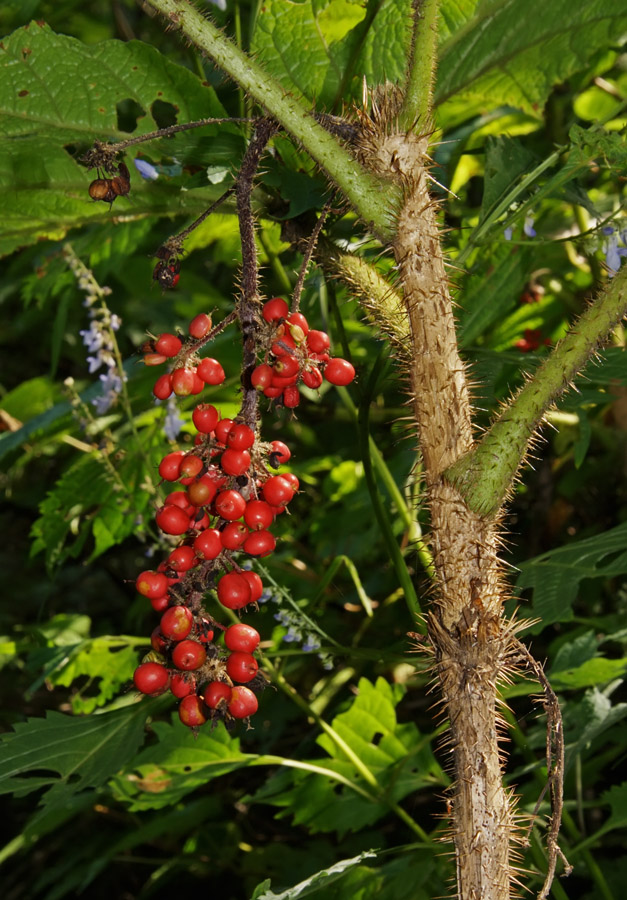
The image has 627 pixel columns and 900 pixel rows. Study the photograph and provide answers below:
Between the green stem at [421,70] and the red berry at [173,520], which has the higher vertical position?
the green stem at [421,70]

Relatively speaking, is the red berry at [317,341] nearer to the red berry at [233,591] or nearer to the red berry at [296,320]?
the red berry at [296,320]

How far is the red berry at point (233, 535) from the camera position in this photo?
0.71 meters

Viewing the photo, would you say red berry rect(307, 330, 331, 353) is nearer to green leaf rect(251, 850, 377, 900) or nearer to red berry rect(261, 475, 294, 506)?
red berry rect(261, 475, 294, 506)

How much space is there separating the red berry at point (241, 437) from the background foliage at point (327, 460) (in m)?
0.20

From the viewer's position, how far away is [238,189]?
67 centimetres

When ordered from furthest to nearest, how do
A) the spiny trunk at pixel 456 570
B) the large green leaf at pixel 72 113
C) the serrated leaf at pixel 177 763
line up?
the serrated leaf at pixel 177 763
the large green leaf at pixel 72 113
the spiny trunk at pixel 456 570

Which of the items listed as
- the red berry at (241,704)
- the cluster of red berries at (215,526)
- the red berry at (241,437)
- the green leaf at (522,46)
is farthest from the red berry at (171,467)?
the green leaf at (522,46)

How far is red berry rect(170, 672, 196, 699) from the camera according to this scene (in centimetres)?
72

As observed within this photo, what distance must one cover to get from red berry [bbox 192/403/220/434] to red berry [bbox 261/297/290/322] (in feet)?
0.33

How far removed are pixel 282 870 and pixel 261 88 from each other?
1843 mm

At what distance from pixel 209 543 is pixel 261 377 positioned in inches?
5.8

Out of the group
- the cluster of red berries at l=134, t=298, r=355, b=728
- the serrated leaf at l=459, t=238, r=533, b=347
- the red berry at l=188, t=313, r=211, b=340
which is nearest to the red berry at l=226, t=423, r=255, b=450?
the cluster of red berries at l=134, t=298, r=355, b=728

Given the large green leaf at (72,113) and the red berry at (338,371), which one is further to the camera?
the large green leaf at (72,113)

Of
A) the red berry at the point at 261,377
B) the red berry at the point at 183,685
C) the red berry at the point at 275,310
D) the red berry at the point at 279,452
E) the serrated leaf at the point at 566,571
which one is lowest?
the serrated leaf at the point at 566,571
